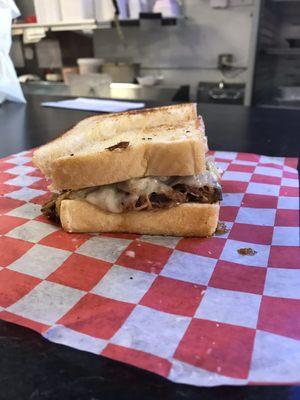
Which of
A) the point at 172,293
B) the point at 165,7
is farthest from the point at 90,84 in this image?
the point at 172,293

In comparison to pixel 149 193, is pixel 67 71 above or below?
below

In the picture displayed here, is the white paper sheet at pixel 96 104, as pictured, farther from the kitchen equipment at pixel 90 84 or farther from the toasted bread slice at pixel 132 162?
the kitchen equipment at pixel 90 84

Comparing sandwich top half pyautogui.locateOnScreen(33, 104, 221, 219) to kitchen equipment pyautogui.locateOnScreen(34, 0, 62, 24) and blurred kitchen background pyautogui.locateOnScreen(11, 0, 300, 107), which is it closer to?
blurred kitchen background pyautogui.locateOnScreen(11, 0, 300, 107)

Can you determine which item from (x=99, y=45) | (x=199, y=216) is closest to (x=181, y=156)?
(x=199, y=216)

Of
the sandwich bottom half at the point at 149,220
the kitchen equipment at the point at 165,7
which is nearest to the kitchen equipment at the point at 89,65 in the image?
the kitchen equipment at the point at 165,7

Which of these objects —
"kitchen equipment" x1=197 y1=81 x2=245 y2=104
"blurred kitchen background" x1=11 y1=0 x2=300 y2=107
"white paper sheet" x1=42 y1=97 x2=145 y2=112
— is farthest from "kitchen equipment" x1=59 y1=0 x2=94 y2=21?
"white paper sheet" x1=42 y1=97 x2=145 y2=112

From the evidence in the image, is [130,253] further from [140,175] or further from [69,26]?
[69,26]
